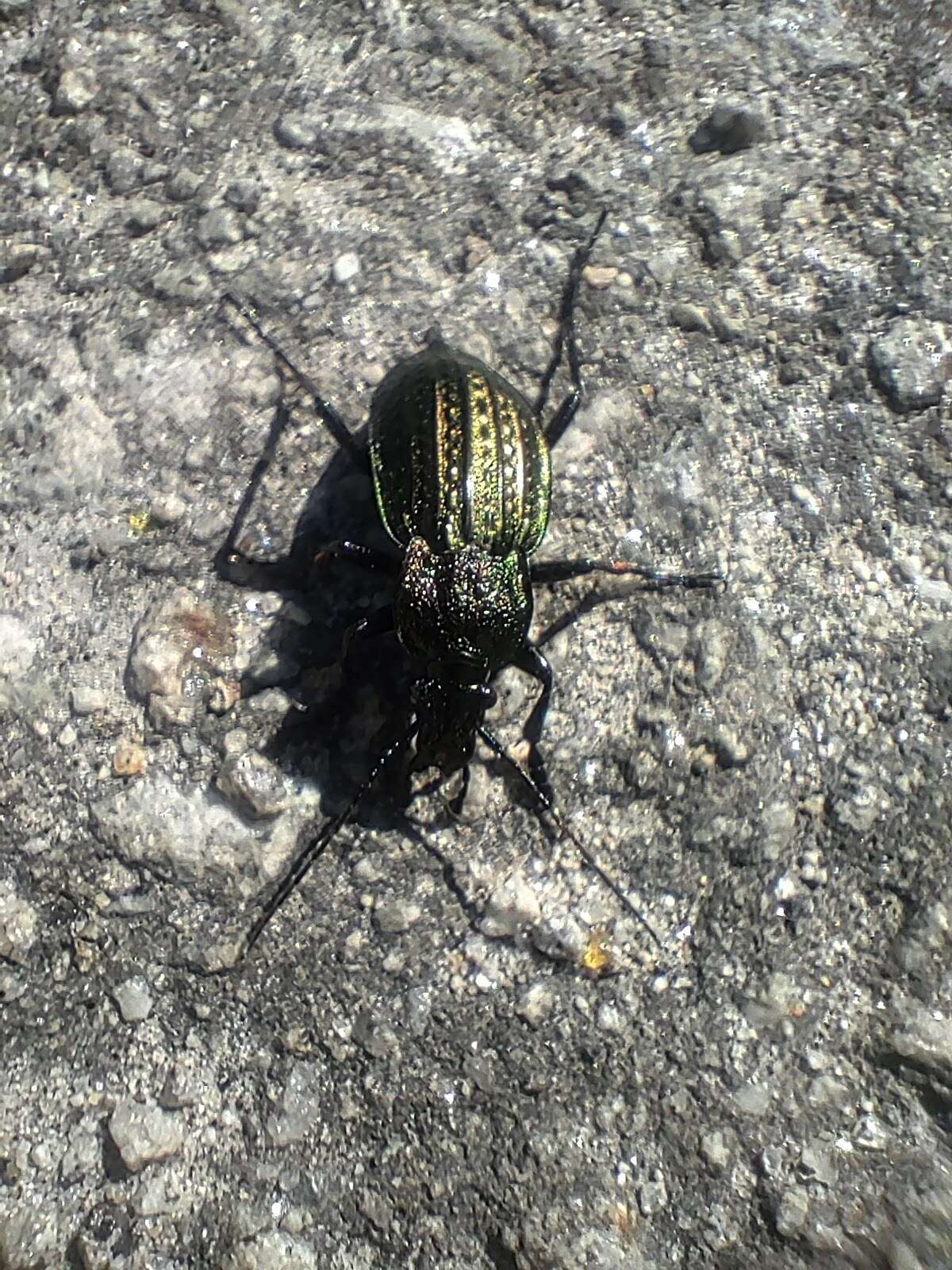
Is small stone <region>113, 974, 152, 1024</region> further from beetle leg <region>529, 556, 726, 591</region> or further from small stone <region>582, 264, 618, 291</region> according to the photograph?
small stone <region>582, 264, 618, 291</region>

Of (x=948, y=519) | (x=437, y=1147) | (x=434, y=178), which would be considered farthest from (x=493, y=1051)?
(x=434, y=178)

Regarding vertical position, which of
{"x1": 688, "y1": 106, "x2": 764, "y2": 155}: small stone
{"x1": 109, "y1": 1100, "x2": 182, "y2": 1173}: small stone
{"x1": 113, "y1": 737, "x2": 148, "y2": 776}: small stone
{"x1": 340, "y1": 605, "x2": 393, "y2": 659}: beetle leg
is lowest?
{"x1": 109, "y1": 1100, "x2": 182, "y2": 1173}: small stone

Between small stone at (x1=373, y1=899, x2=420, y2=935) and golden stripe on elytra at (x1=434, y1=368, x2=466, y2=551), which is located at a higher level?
golden stripe on elytra at (x1=434, y1=368, x2=466, y2=551)

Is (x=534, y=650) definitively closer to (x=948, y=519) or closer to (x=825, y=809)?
(x=825, y=809)

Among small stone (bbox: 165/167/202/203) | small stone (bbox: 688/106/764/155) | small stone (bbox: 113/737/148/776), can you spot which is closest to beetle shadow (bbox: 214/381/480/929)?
small stone (bbox: 113/737/148/776)

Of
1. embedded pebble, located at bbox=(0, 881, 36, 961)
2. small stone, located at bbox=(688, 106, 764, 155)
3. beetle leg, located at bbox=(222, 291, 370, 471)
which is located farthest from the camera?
small stone, located at bbox=(688, 106, 764, 155)

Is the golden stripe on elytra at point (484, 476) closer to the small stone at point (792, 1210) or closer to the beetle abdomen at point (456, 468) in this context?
the beetle abdomen at point (456, 468)
